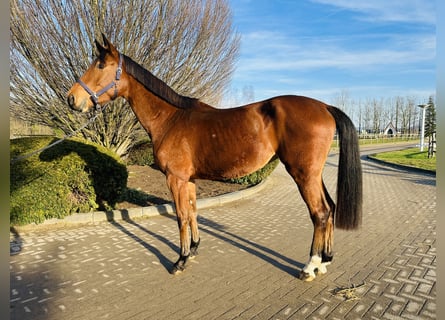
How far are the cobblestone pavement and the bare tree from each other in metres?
4.58

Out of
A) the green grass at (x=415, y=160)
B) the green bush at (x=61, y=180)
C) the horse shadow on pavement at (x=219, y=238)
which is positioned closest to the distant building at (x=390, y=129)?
the green grass at (x=415, y=160)

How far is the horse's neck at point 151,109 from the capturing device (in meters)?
3.52

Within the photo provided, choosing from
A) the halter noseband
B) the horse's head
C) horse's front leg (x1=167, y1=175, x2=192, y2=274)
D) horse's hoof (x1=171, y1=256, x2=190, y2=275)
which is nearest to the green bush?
the horse's head

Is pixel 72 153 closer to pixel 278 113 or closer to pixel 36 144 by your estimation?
pixel 36 144

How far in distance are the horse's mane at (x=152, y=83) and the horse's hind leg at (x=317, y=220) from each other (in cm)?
169

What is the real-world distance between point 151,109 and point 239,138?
1.18 metres

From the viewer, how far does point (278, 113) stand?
3.09 meters

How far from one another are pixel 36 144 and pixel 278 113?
4.85m

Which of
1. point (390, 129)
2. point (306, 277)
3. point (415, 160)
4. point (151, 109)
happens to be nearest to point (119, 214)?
point (151, 109)

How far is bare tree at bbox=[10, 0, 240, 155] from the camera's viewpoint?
712 cm

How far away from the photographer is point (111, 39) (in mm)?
7629

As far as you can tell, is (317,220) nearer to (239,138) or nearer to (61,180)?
(239,138)

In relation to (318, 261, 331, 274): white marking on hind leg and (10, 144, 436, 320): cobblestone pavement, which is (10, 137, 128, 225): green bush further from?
(318, 261, 331, 274): white marking on hind leg

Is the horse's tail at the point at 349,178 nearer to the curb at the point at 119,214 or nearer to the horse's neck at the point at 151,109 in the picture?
the horse's neck at the point at 151,109
